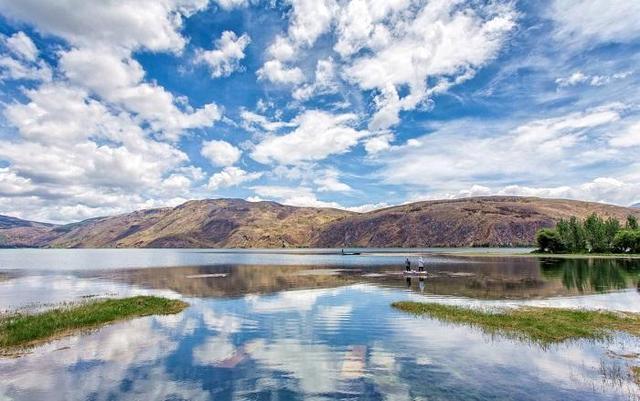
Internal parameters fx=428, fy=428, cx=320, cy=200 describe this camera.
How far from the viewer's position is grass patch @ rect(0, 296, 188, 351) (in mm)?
38509

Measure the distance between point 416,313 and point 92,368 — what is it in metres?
33.6

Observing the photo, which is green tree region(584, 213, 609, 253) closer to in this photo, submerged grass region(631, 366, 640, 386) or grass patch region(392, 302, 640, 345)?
grass patch region(392, 302, 640, 345)

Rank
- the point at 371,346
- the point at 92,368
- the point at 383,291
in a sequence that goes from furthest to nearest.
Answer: the point at 383,291 → the point at 371,346 → the point at 92,368

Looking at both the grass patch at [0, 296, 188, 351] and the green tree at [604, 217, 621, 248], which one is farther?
the green tree at [604, 217, 621, 248]

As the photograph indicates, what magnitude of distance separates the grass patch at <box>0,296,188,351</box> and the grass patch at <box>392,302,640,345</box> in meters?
32.1

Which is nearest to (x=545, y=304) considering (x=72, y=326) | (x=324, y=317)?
(x=324, y=317)

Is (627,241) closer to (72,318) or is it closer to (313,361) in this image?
(313,361)

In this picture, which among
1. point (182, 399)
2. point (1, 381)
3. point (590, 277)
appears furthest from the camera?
point (590, 277)

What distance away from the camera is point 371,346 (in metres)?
34.9

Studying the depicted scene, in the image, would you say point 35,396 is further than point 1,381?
No

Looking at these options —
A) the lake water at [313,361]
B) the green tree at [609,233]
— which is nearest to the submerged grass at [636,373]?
the lake water at [313,361]

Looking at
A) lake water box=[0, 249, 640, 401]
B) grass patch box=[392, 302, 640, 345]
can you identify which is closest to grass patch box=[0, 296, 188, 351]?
lake water box=[0, 249, 640, 401]

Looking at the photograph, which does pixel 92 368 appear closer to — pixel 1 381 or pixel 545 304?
pixel 1 381

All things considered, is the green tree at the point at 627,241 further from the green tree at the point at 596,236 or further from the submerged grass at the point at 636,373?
the submerged grass at the point at 636,373
